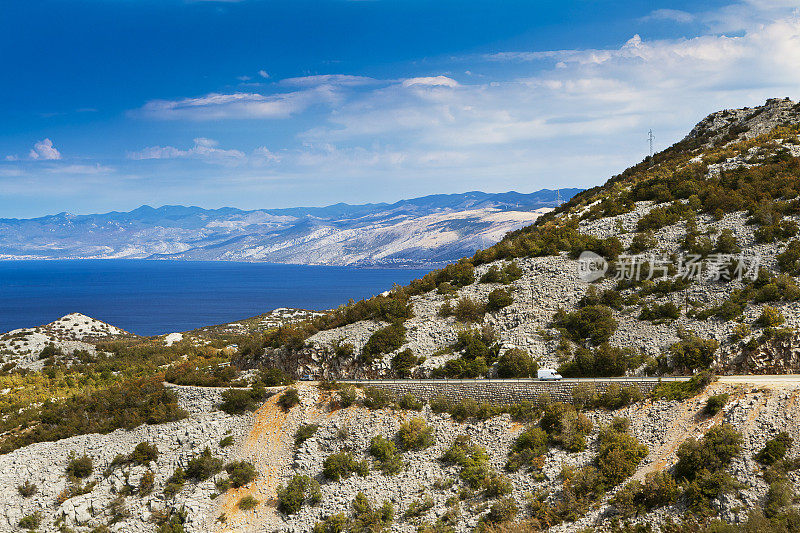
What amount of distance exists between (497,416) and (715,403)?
10602 millimetres

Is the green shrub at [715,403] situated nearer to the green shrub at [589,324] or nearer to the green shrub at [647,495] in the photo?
the green shrub at [647,495]

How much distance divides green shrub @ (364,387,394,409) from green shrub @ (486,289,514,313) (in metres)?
11.7

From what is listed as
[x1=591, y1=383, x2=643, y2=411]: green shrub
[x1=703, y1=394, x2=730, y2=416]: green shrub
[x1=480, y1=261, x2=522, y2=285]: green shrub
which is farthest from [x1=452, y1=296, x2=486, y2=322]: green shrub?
[x1=703, y1=394, x2=730, y2=416]: green shrub

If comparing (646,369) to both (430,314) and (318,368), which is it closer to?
(430,314)

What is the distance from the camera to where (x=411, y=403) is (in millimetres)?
29469

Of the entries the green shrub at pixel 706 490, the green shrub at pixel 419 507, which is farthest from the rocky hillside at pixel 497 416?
the green shrub at pixel 419 507

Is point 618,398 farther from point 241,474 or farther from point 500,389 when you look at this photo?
point 241,474

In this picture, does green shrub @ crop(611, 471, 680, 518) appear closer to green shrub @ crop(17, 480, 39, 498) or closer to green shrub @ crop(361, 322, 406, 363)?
green shrub @ crop(361, 322, 406, 363)

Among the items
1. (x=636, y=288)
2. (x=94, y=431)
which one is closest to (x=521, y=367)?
(x=636, y=288)

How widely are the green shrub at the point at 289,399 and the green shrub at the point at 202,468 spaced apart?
4.66m

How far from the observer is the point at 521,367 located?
31078mm

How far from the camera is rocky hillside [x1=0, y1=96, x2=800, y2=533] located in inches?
876

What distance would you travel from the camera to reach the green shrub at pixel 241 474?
1062 inches

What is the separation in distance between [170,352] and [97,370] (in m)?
9.46
